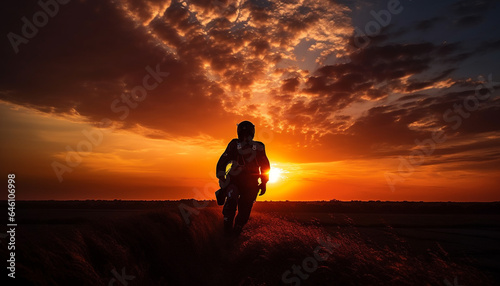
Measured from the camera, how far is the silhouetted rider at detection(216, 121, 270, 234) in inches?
361

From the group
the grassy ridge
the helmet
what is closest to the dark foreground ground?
the grassy ridge

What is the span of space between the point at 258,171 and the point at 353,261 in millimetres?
5069

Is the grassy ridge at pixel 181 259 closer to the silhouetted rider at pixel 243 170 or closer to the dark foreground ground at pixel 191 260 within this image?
the dark foreground ground at pixel 191 260

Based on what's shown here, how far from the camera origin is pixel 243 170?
920 cm

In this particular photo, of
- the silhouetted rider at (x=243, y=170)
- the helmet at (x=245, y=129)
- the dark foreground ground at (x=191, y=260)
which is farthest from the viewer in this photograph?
the silhouetted rider at (x=243, y=170)

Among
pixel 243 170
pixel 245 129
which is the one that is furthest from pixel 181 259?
pixel 245 129

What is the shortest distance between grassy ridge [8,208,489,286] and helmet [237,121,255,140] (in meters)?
2.62

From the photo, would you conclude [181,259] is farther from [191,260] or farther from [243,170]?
[243,170]

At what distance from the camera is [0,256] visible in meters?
2.90

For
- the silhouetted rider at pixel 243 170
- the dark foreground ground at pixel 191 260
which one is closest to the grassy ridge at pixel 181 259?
the dark foreground ground at pixel 191 260

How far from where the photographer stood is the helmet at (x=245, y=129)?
9.03 metres

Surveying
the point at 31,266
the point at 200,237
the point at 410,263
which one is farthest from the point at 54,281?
the point at 200,237

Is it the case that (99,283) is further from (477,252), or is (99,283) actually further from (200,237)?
(477,252)

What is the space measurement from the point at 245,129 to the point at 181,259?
3.65 metres
